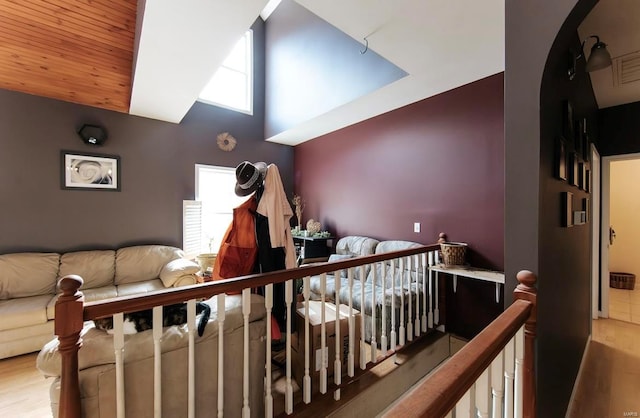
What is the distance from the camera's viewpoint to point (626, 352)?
275cm

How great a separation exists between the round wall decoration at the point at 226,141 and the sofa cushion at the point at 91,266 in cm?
229

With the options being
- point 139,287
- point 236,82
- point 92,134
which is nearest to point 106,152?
point 92,134

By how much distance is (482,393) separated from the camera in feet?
2.91

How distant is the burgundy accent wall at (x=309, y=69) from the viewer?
128 inches

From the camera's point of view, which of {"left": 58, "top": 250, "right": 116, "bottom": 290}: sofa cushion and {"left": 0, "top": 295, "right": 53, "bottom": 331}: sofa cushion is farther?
{"left": 58, "top": 250, "right": 116, "bottom": 290}: sofa cushion

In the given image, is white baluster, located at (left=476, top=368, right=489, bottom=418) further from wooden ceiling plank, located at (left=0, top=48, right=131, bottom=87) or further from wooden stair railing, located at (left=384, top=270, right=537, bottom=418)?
wooden ceiling plank, located at (left=0, top=48, right=131, bottom=87)

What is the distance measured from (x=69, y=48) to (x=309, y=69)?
2853 millimetres

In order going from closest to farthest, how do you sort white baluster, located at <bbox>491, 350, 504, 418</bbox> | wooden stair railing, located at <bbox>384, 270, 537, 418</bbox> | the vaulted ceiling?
wooden stair railing, located at <bbox>384, 270, 537, 418</bbox> → white baluster, located at <bbox>491, 350, 504, 418</bbox> → the vaulted ceiling

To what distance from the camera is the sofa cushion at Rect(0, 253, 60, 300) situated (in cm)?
305

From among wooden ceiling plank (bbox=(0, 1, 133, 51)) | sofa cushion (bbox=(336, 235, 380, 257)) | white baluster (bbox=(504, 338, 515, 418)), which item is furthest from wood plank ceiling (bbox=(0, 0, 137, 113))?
white baluster (bbox=(504, 338, 515, 418))

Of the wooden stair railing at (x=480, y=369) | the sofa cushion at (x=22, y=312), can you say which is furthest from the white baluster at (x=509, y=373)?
the sofa cushion at (x=22, y=312)

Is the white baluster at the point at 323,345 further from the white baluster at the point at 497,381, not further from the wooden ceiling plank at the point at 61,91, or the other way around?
the wooden ceiling plank at the point at 61,91

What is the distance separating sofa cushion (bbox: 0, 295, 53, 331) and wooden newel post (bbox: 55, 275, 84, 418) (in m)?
2.47

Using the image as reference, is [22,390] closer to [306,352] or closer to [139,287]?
[139,287]
